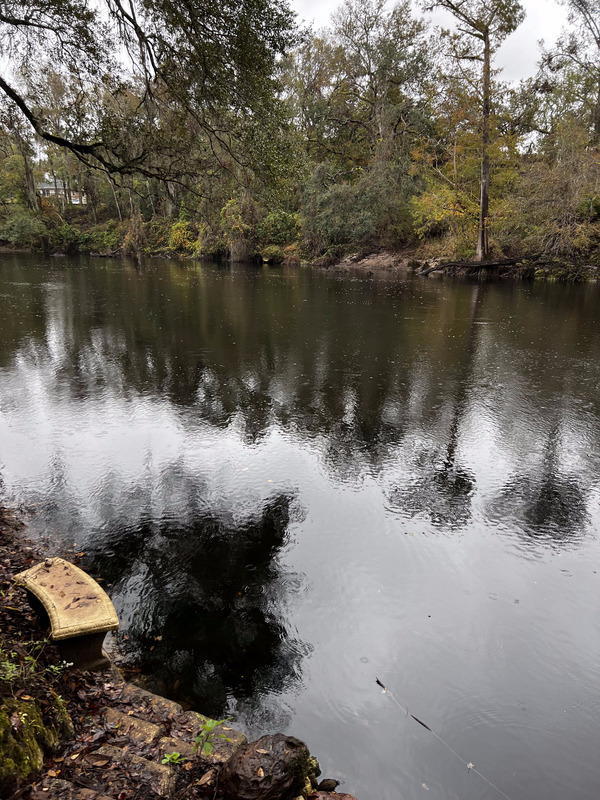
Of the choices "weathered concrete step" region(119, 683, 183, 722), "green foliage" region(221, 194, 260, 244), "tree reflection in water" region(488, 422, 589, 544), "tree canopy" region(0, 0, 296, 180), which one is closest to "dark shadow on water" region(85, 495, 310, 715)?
"weathered concrete step" region(119, 683, 183, 722)

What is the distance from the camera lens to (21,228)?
50750mm

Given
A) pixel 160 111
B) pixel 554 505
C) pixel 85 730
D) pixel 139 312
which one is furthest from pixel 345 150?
pixel 85 730

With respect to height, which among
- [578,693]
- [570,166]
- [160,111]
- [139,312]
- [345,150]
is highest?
[345,150]

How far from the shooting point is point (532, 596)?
466cm

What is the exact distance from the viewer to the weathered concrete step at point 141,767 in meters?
2.51

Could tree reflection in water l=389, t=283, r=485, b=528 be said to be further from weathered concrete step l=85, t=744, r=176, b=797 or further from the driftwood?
the driftwood

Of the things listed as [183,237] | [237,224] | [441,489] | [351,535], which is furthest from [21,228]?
[351,535]

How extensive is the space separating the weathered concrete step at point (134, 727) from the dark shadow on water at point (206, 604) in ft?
1.94

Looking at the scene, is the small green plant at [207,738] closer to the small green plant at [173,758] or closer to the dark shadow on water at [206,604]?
the small green plant at [173,758]

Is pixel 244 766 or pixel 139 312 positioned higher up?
pixel 139 312

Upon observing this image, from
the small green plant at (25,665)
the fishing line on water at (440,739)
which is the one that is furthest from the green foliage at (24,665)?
the fishing line on water at (440,739)

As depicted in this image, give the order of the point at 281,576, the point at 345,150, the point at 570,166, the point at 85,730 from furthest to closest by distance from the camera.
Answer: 1. the point at 345,150
2. the point at 570,166
3. the point at 281,576
4. the point at 85,730

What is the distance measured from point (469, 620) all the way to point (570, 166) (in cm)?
2728

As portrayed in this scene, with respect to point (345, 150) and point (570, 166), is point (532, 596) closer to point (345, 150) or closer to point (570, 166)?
point (570, 166)
